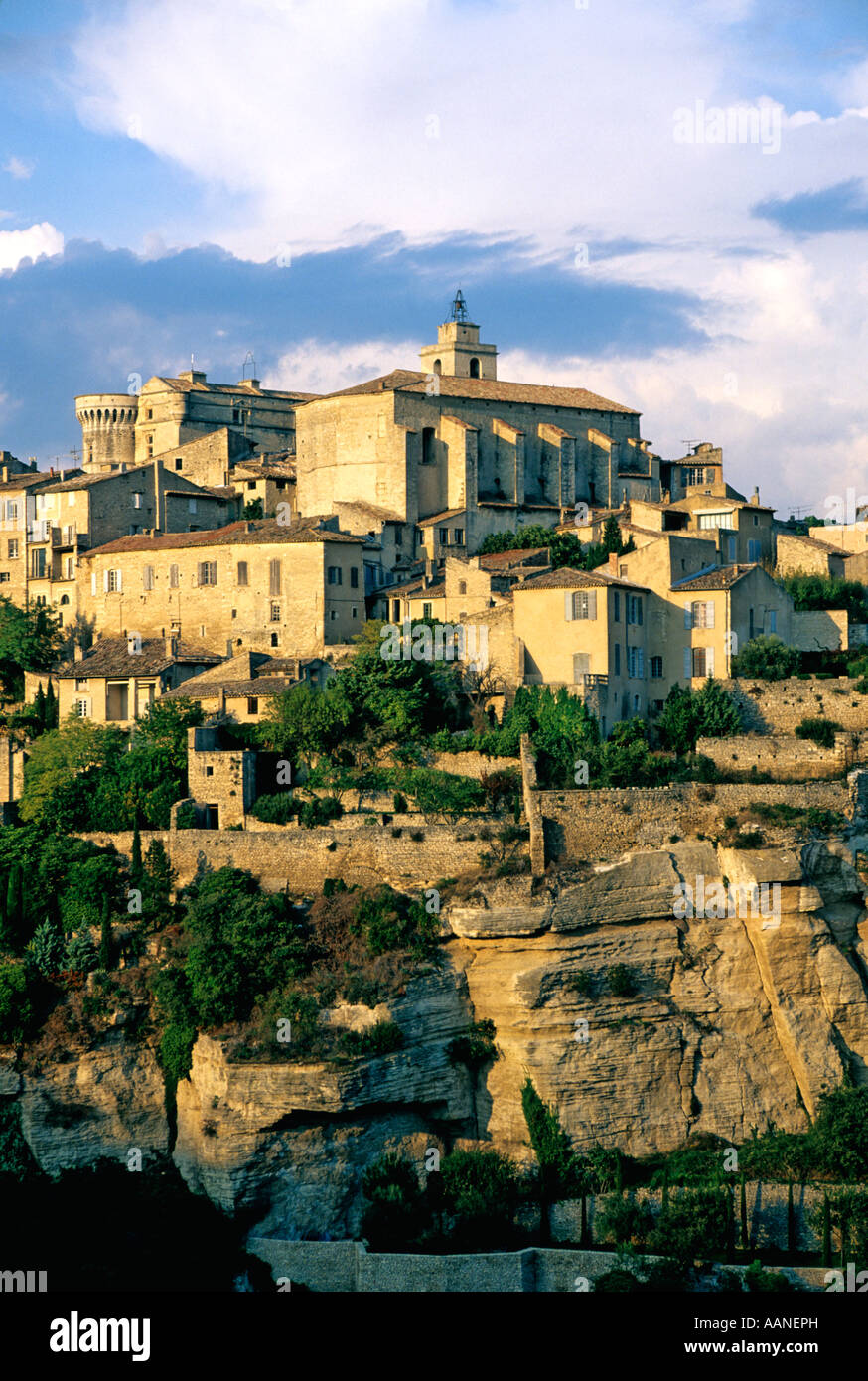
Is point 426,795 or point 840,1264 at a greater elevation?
point 426,795

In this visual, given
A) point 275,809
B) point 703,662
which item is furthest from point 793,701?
point 275,809

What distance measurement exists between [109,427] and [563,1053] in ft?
148

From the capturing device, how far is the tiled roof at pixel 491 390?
228 ft

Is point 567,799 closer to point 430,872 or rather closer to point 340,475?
point 430,872

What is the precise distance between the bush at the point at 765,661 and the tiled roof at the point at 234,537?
11868 mm

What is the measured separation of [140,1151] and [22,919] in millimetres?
6367

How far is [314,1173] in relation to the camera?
141 ft

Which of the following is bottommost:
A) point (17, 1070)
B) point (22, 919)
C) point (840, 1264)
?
point (840, 1264)

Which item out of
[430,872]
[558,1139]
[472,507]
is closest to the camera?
[558,1139]

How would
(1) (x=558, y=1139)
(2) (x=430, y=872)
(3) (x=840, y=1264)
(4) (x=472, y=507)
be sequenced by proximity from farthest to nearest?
(4) (x=472, y=507), (2) (x=430, y=872), (1) (x=558, y=1139), (3) (x=840, y=1264)

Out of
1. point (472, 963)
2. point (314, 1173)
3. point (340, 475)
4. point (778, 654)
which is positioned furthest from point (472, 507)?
point (314, 1173)

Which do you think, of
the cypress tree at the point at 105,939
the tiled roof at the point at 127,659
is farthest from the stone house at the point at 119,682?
the cypress tree at the point at 105,939

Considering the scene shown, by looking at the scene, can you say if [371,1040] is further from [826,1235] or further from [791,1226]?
[826,1235]

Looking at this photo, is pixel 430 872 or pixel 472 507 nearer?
pixel 430 872
